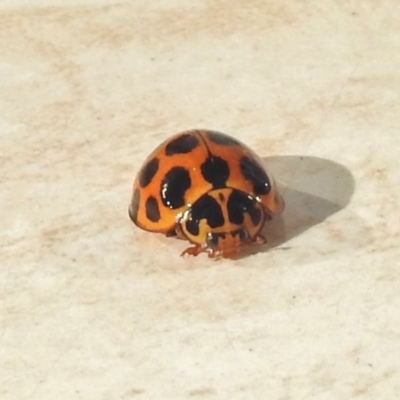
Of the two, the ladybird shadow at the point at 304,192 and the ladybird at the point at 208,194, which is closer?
the ladybird at the point at 208,194

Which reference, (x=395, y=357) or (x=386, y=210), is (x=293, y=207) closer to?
(x=386, y=210)

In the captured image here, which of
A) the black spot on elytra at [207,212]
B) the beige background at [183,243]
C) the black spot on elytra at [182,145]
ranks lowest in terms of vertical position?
the beige background at [183,243]

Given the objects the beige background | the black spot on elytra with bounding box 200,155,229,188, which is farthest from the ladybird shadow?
the black spot on elytra with bounding box 200,155,229,188

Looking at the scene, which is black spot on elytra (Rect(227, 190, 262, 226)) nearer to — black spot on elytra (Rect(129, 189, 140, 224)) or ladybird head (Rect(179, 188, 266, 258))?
ladybird head (Rect(179, 188, 266, 258))

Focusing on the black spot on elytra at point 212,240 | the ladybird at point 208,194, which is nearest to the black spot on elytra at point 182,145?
the ladybird at point 208,194

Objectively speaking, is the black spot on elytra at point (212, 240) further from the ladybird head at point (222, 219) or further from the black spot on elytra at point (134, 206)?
the black spot on elytra at point (134, 206)

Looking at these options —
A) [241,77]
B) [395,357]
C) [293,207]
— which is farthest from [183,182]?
[241,77]

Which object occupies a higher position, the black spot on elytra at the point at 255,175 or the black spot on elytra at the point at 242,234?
the black spot on elytra at the point at 255,175
